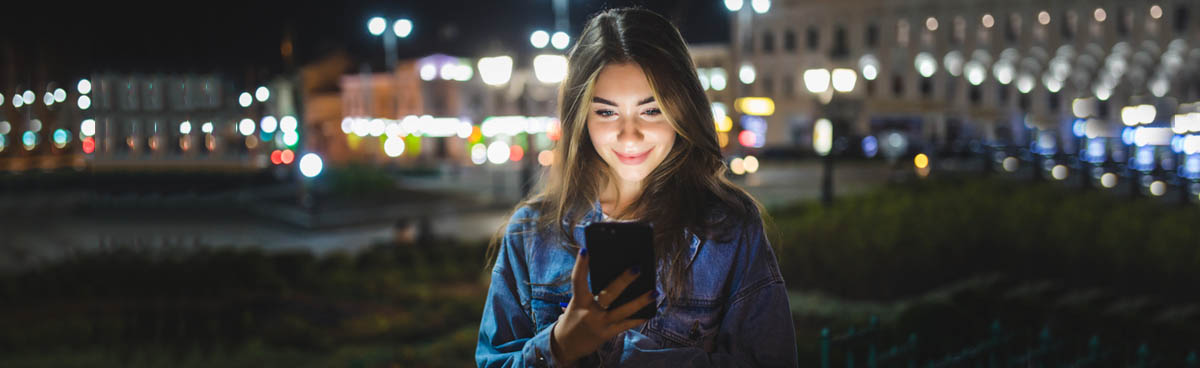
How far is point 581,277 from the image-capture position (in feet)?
6.66

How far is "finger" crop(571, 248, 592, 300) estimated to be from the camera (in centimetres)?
201

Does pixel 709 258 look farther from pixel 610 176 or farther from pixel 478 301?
pixel 478 301

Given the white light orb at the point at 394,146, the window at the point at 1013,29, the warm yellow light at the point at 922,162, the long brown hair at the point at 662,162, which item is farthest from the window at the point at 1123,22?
the long brown hair at the point at 662,162

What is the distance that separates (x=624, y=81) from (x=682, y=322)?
0.68m

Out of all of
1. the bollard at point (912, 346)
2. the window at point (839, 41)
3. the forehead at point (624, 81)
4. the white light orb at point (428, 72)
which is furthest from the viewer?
the white light orb at point (428, 72)

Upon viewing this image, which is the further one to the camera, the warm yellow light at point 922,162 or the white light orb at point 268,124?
the warm yellow light at point 922,162

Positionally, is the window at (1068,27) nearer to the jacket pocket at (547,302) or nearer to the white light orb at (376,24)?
the white light orb at (376,24)

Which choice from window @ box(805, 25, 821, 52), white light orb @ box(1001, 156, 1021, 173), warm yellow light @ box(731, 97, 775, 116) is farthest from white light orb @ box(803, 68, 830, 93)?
window @ box(805, 25, 821, 52)

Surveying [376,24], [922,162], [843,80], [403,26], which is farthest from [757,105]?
[376,24]

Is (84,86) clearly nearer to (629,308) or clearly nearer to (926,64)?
(629,308)

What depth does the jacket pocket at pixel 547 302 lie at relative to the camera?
92.9 inches

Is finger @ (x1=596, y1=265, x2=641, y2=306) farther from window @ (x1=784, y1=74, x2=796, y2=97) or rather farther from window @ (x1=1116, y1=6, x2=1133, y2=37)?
window @ (x1=784, y1=74, x2=796, y2=97)

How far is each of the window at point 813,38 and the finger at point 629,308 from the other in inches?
2093

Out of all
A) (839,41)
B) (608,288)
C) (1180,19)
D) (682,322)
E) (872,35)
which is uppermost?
(872,35)
